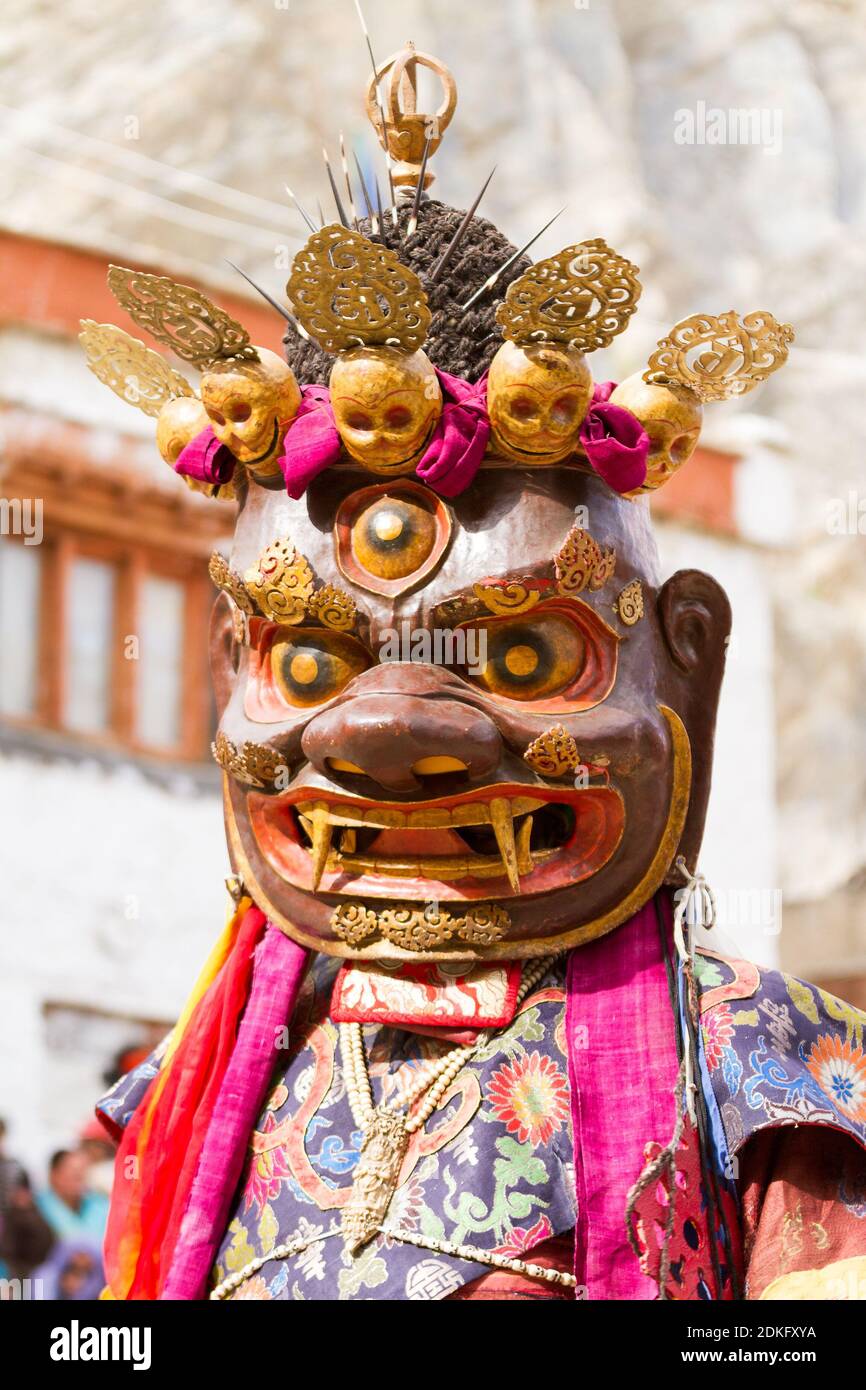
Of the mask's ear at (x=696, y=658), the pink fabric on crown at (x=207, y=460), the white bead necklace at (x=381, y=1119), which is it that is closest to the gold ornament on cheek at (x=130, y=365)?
the pink fabric on crown at (x=207, y=460)

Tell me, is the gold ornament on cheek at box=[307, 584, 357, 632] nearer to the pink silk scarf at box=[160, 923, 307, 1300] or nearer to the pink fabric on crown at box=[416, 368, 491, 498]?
the pink fabric on crown at box=[416, 368, 491, 498]

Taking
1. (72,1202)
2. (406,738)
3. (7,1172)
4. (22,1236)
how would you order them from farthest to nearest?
1. (7,1172)
2. (72,1202)
3. (22,1236)
4. (406,738)

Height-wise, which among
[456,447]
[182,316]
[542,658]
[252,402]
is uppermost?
[182,316]

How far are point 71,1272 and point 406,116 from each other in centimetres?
604

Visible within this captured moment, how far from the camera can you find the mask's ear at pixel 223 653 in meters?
3.02

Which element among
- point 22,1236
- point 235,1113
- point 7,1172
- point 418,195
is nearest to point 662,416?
point 418,195

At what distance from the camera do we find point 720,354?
8.91 feet

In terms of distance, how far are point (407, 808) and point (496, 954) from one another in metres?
0.24

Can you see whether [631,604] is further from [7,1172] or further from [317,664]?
[7,1172]

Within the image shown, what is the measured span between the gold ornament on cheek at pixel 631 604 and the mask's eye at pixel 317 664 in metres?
0.36

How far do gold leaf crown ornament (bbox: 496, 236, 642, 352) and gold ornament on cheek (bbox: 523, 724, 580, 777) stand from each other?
530 millimetres

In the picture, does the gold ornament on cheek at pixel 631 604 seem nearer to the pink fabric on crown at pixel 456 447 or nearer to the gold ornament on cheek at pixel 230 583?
the pink fabric on crown at pixel 456 447

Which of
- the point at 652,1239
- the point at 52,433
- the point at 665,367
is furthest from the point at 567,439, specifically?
the point at 52,433
